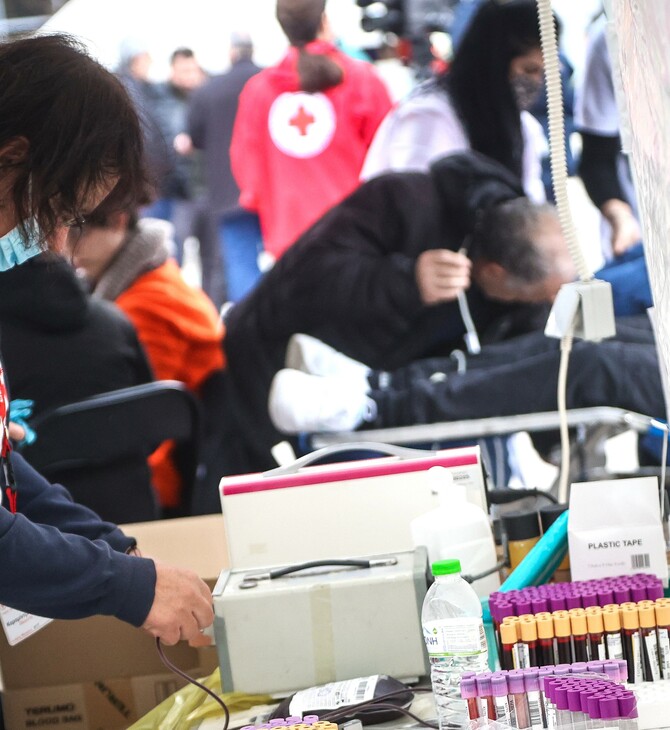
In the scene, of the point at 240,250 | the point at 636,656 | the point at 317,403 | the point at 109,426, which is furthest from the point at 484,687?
the point at 240,250

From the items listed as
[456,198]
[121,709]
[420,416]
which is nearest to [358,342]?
[420,416]

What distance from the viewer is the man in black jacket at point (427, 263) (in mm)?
3240

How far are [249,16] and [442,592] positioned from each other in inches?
92.7

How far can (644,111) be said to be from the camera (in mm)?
716

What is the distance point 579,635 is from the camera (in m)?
1.20

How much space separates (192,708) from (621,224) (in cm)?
222

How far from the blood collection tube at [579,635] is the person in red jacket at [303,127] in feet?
7.22

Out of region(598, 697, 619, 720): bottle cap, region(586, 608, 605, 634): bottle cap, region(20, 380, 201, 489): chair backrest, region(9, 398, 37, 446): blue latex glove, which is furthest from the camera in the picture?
region(20, 380, 201, 489): chair backrest

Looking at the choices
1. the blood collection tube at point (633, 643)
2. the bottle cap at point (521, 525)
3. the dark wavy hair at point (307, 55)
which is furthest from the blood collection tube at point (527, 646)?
the dark wavy hair at point (307, 55)

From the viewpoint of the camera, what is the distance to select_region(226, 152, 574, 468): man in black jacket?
10.6 feet

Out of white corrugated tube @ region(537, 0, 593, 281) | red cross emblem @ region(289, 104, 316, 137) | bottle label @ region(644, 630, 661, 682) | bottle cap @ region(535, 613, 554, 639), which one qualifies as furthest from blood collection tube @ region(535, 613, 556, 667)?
red cross emblem @ region(289, 104, 316, 137)

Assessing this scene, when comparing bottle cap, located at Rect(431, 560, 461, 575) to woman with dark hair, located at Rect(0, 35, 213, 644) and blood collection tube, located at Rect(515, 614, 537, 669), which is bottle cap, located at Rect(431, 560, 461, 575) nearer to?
blood collection tube, located at Rect(515, 614, 537, 669)

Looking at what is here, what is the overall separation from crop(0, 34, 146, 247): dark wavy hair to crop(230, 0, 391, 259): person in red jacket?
1.93 metres

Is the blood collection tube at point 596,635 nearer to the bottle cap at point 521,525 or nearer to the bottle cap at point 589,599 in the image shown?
the bottle cap at point 589,599
